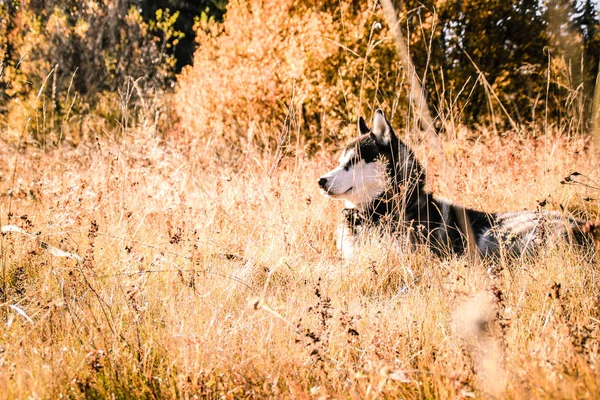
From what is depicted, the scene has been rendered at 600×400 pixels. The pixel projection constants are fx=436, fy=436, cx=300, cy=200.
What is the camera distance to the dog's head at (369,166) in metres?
3.51

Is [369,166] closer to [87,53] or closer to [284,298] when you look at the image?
[284,298]

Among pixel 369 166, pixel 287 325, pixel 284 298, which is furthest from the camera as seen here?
pixel 369 166

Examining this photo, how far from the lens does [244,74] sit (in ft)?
24.5

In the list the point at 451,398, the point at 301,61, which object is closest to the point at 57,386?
the point at 451,398

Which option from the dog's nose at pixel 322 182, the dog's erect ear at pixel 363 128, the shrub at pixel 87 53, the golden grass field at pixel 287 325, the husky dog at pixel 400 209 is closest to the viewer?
the golden grass field at pixel 287 325

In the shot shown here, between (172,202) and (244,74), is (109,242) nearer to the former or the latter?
(172,202)

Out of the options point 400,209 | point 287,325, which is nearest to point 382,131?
point 400,209

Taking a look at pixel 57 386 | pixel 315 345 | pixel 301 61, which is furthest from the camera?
pixel 301 61

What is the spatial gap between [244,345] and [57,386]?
0.68 m

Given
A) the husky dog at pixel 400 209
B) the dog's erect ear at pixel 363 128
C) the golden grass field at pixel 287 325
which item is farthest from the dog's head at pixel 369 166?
the golden grass field at pixel 287 325

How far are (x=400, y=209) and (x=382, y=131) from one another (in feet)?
2.34

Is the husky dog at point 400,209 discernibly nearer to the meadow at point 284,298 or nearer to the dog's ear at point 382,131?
the dog's ear at point 382,131

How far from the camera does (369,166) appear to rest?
145 inches

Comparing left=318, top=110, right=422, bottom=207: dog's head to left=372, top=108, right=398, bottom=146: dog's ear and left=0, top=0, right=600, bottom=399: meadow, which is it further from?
left=0, top=0, right=600, bottom=399: meadow
